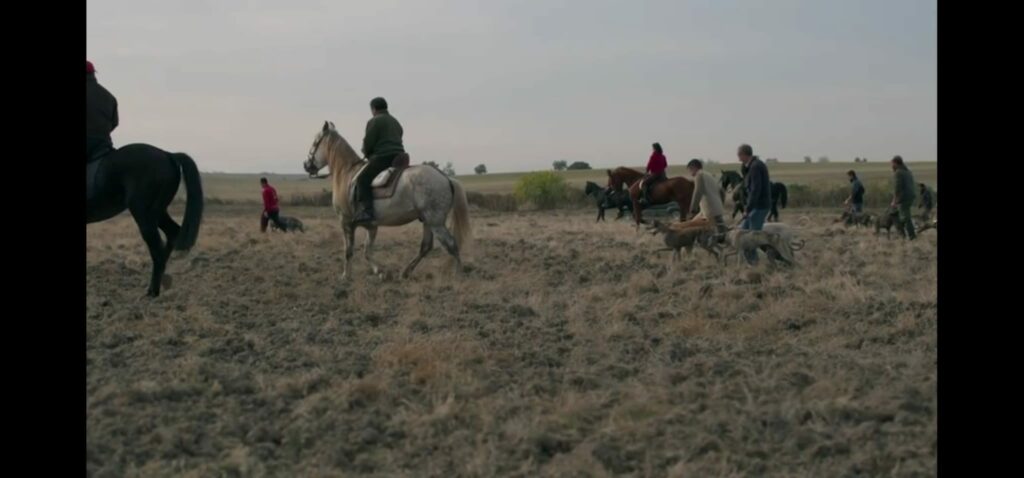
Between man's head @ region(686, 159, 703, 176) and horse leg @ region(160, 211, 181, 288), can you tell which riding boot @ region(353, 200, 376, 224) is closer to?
horse leg @ region(160, 211, 181, 288)

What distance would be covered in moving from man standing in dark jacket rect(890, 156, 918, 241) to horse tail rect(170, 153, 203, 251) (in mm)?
12579

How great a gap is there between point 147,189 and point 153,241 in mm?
631

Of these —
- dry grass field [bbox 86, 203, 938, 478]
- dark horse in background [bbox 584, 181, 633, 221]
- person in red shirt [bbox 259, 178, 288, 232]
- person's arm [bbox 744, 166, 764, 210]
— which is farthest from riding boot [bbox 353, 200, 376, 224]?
dark horse in background [bbox 584, 181, 633, 221]

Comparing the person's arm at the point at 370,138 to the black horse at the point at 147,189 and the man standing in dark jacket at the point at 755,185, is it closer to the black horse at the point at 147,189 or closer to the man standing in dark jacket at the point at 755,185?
the black horse at the point at 147,189

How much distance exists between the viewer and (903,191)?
63.2 feet

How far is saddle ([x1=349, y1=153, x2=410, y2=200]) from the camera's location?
45.2 ft

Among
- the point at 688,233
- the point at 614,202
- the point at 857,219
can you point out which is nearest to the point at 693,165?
the point at 688,233

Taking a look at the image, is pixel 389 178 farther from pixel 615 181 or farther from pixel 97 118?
pixel 615 181

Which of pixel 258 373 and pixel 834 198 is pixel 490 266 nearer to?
pixel 258 373

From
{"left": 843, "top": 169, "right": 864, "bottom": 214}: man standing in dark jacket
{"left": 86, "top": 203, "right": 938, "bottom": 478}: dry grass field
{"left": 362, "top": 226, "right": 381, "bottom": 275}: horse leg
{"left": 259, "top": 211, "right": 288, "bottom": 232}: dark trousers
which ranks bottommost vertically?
{"left": 86, "top": 203, "right": 938, "bottom": 478}: dry grass field

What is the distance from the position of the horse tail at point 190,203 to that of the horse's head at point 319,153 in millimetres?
3134
